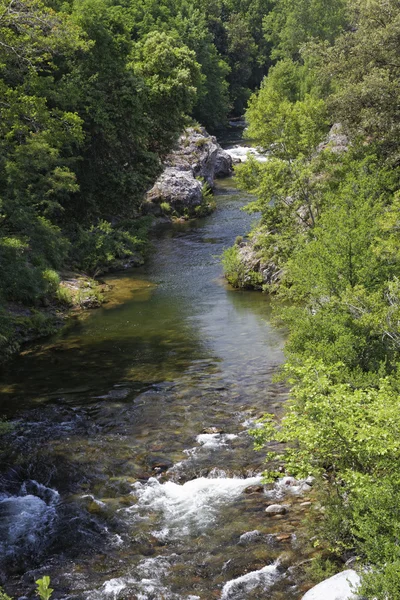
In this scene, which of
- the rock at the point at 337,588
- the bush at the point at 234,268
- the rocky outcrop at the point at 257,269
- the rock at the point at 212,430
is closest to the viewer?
the rock at the point at 337,588

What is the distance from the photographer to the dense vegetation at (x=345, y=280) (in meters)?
8.52

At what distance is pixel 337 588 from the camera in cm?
804

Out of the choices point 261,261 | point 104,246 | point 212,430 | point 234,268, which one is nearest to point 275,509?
point 212,430

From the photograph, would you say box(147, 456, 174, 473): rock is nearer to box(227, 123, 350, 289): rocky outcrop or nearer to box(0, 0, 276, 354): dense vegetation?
box(0, 0, 276, 354): dense vegetation

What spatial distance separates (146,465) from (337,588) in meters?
5.64

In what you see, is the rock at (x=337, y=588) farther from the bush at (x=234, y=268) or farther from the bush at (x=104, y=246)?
the bush at (x=104, y=246)

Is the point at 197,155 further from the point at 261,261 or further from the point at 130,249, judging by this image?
the point at 261,261

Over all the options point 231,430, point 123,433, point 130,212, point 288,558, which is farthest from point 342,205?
point 130,212

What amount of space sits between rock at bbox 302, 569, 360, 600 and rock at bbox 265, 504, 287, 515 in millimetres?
2293

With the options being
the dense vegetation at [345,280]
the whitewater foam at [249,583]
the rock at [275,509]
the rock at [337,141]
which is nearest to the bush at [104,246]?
the dense vegetation at [345,280]

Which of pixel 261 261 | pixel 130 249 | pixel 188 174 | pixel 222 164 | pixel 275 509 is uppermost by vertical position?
pixel 222 164

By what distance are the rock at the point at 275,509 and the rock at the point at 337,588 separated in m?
2.29

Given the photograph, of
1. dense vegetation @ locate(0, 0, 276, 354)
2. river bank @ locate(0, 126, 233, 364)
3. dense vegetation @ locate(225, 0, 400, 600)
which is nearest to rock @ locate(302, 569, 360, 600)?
dense vegetation @ locate(225, 0, 400, 600)

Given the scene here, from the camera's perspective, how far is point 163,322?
23.8 metres
